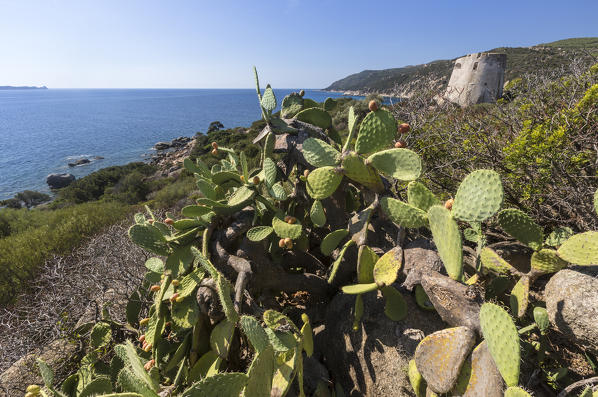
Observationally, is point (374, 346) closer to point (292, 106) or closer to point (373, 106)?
point (373, 106)

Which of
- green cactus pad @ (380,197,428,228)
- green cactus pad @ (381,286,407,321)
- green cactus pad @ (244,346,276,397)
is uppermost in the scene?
green cactus pad @ (380,197,428,228)


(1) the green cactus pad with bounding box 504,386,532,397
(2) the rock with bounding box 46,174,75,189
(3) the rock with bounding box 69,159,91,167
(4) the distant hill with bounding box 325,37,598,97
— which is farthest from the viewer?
(3) the rock with bounding box 69,159,91,167

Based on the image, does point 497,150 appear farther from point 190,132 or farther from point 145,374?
point 190,132

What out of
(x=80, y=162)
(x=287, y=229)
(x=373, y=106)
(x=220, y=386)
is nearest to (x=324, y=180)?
(x=287, y=229)

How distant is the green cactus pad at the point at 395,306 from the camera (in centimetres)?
144

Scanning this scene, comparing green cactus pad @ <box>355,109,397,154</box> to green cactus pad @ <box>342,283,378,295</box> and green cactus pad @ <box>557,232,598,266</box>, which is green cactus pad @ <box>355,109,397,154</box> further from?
green cactus pad @ <box>557,232,598,266</box>

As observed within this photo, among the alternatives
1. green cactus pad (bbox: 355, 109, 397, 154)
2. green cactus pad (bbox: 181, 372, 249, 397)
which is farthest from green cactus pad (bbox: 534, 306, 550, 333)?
green cactus pad (bbox: 181, 372, 249, 397)

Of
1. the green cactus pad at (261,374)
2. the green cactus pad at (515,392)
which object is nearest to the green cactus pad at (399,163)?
the green cactus pad at (515,392)

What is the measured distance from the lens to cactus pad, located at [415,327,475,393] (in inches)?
40.6

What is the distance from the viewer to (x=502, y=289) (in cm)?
141

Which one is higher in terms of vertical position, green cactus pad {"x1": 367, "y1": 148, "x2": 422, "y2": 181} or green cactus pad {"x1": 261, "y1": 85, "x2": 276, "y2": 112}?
green cactus pad {"x1": 261, "y1": 85, "x2": 276, "y2": 112}

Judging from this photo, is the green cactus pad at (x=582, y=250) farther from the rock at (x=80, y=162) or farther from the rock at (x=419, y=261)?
the rock at (x=80, y=162)

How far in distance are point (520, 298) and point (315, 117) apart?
1622mm

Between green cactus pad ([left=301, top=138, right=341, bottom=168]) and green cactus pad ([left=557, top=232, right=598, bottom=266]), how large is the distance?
3.53 ft
